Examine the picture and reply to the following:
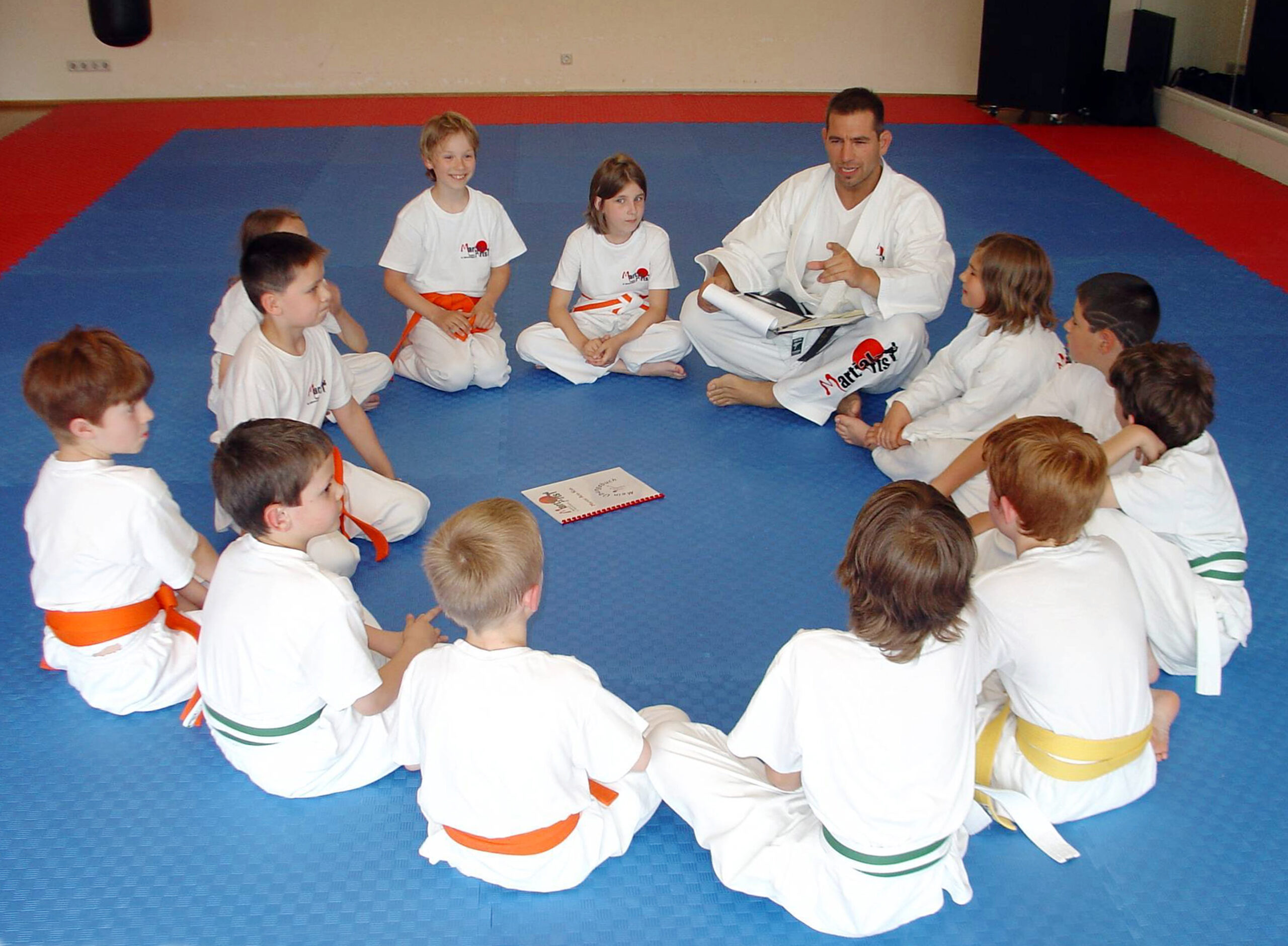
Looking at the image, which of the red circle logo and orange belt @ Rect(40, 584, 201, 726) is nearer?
orange belt @ Rect(40, 584, 201, 726)

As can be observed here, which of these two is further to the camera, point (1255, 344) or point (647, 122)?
point (647, 122)

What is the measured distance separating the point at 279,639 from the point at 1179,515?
81.2 inches

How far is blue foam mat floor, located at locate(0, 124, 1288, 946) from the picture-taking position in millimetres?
2113

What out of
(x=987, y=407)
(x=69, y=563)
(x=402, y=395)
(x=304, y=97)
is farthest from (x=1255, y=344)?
(x=304, y=97)

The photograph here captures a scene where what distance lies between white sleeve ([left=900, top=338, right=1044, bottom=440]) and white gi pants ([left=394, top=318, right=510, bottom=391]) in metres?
1.66

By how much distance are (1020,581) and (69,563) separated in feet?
6.80

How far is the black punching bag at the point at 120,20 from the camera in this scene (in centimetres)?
843

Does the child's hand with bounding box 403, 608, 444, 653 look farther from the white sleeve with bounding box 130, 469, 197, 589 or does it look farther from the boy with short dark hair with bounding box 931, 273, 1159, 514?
the boy with short dark hair with bounding box 931, 273, 1159, 514

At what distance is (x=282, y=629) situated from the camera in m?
2.17

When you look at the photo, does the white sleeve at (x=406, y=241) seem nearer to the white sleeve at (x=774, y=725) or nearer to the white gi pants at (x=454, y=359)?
the white gi pants at (x=454, y=359)

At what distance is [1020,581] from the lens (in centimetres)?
212

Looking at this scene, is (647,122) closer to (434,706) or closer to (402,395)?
(402,395)

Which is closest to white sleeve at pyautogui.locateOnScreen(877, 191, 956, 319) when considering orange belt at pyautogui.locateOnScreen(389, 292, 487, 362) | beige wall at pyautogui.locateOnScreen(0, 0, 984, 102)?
orange belt at pyautogui.locateOnScreen(389, 292, 487, 362)

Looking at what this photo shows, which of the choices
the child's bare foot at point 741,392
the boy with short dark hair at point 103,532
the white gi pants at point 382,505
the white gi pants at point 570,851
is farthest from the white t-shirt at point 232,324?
the white gi pants at point 570,851
